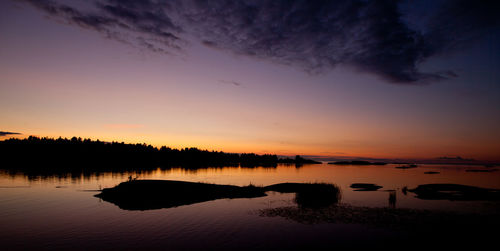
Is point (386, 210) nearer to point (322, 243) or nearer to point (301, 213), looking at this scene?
point (301, 213)

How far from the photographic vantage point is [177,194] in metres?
43.4

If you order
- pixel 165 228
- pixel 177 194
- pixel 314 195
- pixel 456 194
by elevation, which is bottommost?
pixel 456 194

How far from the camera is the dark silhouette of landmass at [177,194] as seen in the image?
3859 centimetres

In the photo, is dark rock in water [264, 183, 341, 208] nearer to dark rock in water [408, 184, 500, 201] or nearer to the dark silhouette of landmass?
the dark silhouette of landmass

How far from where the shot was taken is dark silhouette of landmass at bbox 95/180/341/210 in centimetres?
3859

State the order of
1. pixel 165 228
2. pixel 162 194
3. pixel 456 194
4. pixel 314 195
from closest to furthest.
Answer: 1. pixel 165 228
2. pixel 162 194
3. pixel 314 195
4. pixel 456 194

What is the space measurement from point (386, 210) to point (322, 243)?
18.3m

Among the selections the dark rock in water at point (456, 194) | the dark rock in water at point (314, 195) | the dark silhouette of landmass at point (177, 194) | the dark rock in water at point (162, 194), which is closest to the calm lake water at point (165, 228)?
the dark rock in water at point (162, 194)

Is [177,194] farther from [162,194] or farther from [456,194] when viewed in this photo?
[456,194]

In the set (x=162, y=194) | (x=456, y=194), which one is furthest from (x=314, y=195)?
(x=456, y=194)

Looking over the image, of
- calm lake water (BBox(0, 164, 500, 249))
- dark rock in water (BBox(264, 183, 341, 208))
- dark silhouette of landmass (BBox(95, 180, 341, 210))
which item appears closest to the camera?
calm lake water (BBox(0, 164, 500, 249))

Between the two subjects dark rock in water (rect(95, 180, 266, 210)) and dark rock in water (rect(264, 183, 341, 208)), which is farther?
dark rock in water (rect(264, 183, 341, 208))

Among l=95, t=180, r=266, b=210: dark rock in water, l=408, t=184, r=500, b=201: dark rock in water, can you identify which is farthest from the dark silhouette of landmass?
l=408, t=184, r=500, b=201: dark rock in water

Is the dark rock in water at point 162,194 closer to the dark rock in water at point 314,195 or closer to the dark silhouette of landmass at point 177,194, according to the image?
the dark silhouette of landmass at point 177,194
